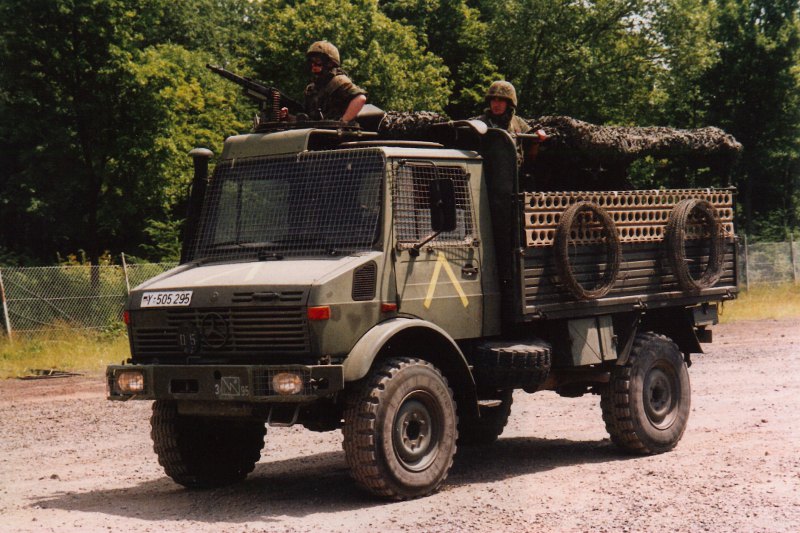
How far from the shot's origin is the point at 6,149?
41938mm

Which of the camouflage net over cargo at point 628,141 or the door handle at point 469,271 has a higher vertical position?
the camouflage net over cargo at point 628,141

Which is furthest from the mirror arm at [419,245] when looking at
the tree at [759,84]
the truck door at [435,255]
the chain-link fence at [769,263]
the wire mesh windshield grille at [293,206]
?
the tree at [759,84]

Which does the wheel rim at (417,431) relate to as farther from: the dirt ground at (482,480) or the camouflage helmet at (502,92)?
the camouflage helmet at (502,92)

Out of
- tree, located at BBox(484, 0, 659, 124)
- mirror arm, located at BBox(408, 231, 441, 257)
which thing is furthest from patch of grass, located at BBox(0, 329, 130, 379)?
tree, located at BBox(484, 0, 659, 124)

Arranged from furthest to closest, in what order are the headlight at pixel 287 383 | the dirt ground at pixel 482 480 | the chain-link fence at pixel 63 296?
the chain-link fence at pixel 63 296 < the headlight at pixel 287 383 < the dirt ground at pixel 482 480

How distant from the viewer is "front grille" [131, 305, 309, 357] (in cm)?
870

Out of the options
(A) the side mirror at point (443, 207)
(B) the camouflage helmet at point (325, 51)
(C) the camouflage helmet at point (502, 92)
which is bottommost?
(A) the side mirror at point (443, 207)

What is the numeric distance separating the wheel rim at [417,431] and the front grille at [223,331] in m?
0.91

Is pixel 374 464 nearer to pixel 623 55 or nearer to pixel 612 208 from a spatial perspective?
pixel 612 208

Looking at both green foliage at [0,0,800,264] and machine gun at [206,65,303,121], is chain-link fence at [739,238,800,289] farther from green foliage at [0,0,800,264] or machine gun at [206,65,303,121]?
machine gun at [206,65,303,121]

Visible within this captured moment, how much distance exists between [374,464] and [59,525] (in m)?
2.15

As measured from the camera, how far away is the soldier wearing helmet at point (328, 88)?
10875 mm

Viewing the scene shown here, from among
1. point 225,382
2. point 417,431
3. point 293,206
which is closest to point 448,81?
point 293,206

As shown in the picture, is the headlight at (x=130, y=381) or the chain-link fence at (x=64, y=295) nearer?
the headlight at (x=130, y=381)
